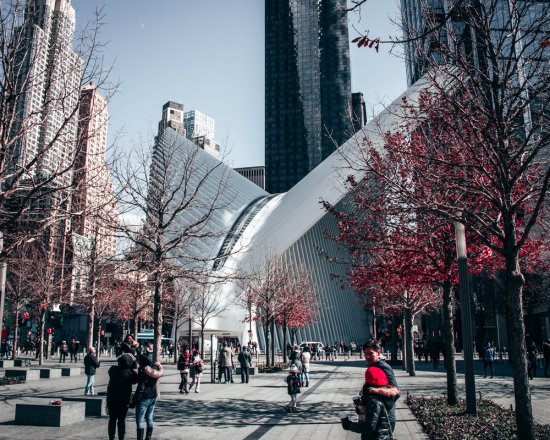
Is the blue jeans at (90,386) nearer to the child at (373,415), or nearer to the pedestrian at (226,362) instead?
the pedestrian at (226,362)

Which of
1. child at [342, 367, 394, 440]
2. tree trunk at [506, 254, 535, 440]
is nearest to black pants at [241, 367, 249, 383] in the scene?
tree trunk at [506, 254, 535, 440]

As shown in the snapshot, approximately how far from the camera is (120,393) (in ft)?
27.9

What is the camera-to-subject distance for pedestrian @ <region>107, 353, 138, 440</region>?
838cm

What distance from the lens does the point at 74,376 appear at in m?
23.4

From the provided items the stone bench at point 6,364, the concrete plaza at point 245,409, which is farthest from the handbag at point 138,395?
the stone bench at point 6,364

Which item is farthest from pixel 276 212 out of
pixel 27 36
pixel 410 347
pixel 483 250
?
pixel 27 36

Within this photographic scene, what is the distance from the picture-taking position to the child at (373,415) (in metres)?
5.47

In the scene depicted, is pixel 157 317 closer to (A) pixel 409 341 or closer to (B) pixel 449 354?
(B) pixel 449 354

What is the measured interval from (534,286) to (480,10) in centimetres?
3381

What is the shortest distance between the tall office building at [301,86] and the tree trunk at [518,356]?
486 ft

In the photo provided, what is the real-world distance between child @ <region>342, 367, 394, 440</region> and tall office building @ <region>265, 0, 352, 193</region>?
494 feet

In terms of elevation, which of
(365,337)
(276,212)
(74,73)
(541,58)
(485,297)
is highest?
(276,212)

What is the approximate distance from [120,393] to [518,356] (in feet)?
22.2

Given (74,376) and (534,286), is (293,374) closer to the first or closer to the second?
(74,376)
